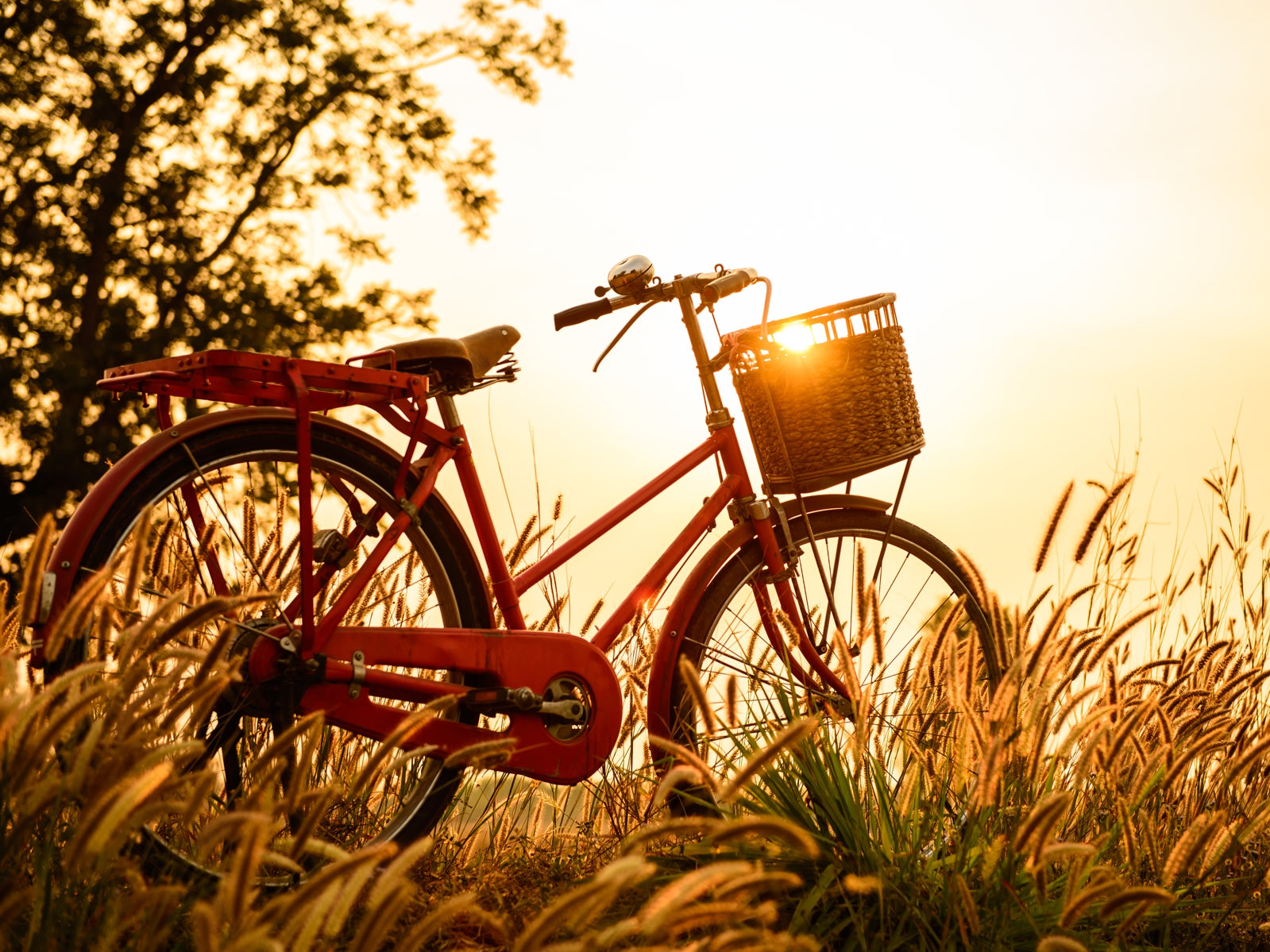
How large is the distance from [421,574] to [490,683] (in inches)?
14.3

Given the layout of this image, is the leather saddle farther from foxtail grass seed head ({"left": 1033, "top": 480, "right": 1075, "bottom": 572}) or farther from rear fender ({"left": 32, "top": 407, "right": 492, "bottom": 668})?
foxtail grass seed head ({"left": 1033, "top": 480, "right": 1075, "bottom": 572})

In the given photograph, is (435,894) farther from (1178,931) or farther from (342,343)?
(342,343)

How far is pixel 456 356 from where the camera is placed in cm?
269

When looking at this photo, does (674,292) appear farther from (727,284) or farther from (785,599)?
(785,599)

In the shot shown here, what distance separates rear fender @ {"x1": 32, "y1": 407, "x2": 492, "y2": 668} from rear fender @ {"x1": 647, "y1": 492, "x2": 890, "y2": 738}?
3.27ft

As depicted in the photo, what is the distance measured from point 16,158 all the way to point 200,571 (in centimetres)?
972

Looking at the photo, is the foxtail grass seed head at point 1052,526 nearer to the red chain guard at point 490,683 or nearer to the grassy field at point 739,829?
the grassy field at point 739,829

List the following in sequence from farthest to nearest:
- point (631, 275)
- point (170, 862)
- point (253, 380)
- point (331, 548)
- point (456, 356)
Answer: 1. point (631, 275)
2. point (456, 356)
3. point (331, 548)
4. point (253, 380)
5. point (170, 862)

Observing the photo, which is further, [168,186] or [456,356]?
[168,186]

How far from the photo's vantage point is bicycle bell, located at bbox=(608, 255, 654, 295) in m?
2.96

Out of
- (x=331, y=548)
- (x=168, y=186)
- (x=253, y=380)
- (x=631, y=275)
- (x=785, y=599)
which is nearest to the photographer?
(x=253, y=380)

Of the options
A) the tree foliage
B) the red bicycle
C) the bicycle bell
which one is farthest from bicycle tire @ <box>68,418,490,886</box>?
the tree foliage

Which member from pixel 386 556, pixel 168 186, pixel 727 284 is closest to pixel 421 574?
pixel 386 556

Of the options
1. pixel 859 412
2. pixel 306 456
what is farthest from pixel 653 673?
pixel 306 456
